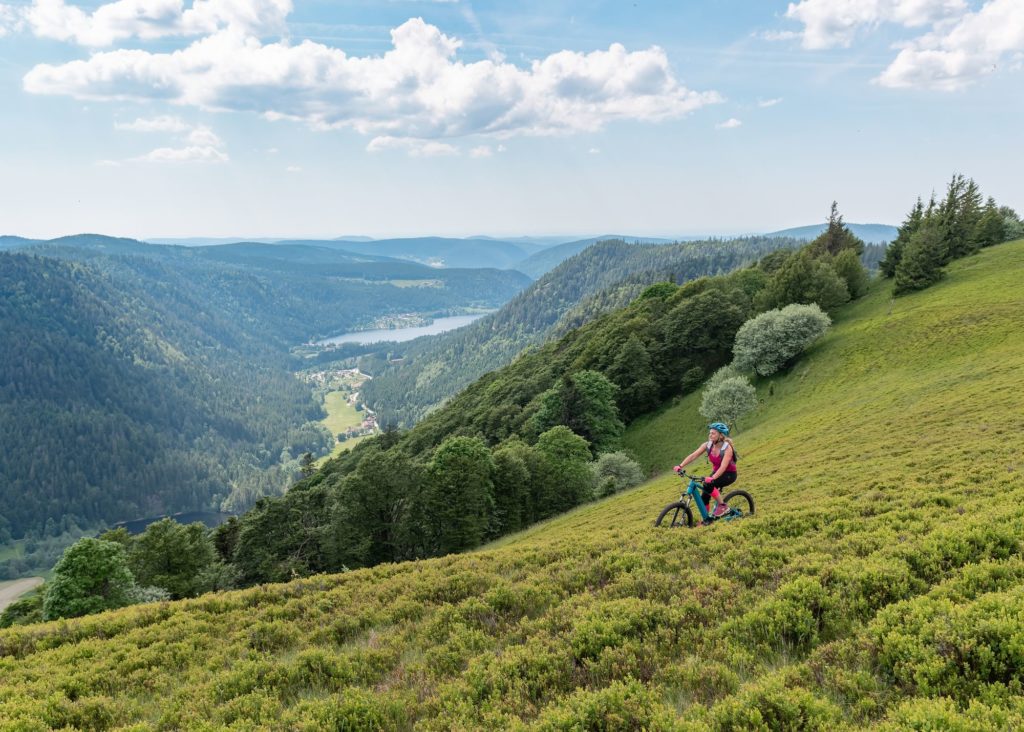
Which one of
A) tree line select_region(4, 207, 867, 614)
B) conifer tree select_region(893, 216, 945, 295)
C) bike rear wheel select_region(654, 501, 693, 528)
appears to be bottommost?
tree line select_region(4, 207, 867, 614)

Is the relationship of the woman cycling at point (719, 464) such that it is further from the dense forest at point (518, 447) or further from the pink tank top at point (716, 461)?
the dense forest at point (518, 447)

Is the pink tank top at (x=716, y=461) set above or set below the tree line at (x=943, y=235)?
below

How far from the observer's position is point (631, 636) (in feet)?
32.9

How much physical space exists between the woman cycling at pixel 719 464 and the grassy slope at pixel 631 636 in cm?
159

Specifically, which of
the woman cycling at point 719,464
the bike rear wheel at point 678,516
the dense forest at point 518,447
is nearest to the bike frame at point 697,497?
the woman cycling at point 719,464

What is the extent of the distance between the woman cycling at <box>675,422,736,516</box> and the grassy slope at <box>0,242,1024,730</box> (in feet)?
5.22

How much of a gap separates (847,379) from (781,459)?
95.2 feet

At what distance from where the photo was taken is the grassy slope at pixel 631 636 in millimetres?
7320

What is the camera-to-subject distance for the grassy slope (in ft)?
24.0

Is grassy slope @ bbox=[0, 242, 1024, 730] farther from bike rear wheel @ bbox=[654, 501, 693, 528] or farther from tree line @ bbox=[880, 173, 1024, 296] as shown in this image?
tree line @ bbox=[880, 173, 1024, 296]

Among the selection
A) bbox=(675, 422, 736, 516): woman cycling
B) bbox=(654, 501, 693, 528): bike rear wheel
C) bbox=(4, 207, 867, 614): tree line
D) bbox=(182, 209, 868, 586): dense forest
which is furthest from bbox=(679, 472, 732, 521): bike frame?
bbox=(4, 207, 867, 614): tree line

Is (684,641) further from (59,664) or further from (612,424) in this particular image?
(612,424)

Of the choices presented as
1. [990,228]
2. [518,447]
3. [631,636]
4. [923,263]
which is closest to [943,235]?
[923,263]

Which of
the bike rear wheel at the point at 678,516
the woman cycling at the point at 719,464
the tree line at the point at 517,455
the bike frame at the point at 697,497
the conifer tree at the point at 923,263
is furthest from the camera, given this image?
the conifer tree at the point at 923,263
